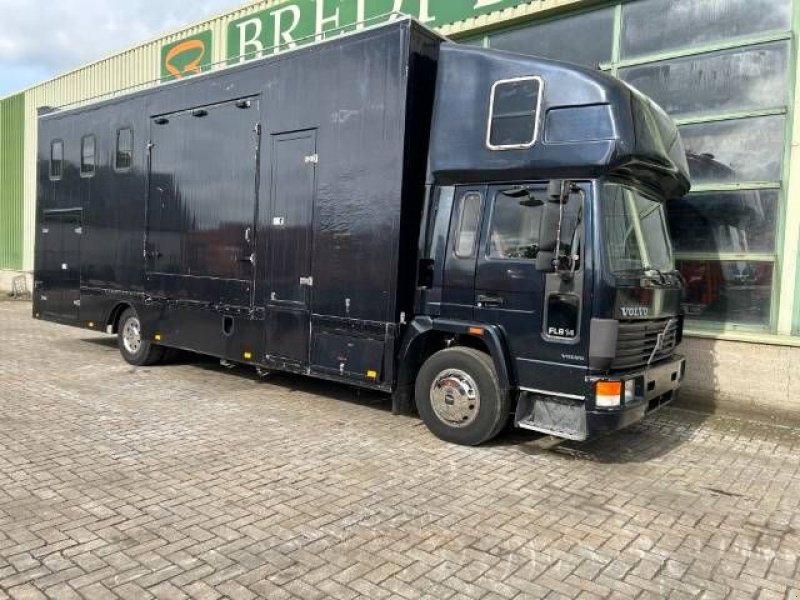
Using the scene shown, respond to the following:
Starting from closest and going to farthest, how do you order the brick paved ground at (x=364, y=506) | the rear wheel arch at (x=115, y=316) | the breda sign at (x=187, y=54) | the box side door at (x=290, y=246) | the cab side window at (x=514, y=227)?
the brick paved ground at (x=364, y=506) < the cab side window at (x=514, y=227) < the box side door at (x=290, y=246) < the rear wheel arch at (x=115, y=316) < the breda sign at (x=187, y=54)

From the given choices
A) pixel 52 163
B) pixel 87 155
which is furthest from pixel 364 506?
pixel 52 163

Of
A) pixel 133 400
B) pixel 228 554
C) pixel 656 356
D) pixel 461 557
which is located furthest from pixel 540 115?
pixel 133 400

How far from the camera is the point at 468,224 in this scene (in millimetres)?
6031

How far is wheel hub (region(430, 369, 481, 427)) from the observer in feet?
19.4

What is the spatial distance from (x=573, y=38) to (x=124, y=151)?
251 inches

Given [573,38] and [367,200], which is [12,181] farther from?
[367,200]

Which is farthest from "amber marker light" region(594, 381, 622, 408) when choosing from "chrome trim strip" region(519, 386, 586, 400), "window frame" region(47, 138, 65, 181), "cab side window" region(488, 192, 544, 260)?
"window frame" region(47, 138, 65, 181)

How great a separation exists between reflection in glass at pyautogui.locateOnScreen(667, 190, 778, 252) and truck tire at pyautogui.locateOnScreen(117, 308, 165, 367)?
6.93 m

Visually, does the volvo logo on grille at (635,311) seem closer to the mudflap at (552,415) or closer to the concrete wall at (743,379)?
the mudflap at (552,415)

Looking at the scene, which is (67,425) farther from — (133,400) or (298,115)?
(298,115)

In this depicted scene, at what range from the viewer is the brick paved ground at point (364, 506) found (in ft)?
11.9

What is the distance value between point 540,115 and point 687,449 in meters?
3.42

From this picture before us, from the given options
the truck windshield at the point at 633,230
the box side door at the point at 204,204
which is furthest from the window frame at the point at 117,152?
the truck windshield at the point at 633,230

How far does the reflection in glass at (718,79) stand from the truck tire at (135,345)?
24.0ft
